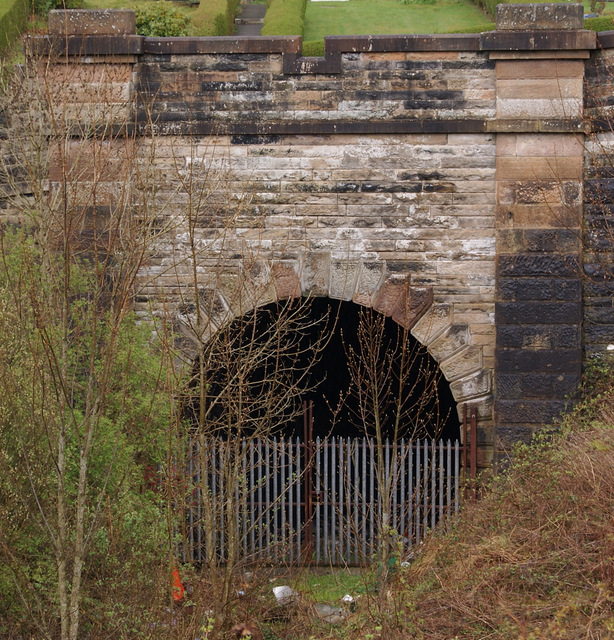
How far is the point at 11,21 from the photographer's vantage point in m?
13.9

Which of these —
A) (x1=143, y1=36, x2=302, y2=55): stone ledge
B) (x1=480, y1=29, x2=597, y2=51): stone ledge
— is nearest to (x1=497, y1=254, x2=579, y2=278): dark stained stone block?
(x1=480, y1=29, x2=597, y2=51): stone ledge

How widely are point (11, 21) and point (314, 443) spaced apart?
8832 millimetres

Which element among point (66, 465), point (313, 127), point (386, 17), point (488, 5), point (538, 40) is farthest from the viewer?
point (386, 17)

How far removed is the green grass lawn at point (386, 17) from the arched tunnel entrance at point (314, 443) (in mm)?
9086

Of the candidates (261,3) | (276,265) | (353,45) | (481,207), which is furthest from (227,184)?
(261,3)

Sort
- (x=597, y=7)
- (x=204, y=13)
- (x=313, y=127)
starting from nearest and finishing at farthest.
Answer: (x=313, y=127), (x=204, y=13), (x=597, y=7)

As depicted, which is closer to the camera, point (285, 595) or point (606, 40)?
point (285, 595)

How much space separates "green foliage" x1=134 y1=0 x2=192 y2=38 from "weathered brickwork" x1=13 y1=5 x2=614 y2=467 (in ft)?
21.8

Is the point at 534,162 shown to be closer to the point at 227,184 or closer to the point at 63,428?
the point at 227,184

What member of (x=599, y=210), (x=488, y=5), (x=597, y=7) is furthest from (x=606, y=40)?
(x=488, y=5)

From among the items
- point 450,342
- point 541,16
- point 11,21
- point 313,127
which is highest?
point 11,21

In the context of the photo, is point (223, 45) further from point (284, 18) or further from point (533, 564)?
point (284, 18)

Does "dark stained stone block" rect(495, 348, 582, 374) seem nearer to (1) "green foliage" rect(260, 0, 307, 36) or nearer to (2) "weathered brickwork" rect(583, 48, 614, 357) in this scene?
(2) "weathered brickwork" rect(583, 48, 614, 357)

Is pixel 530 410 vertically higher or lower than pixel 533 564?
higher
